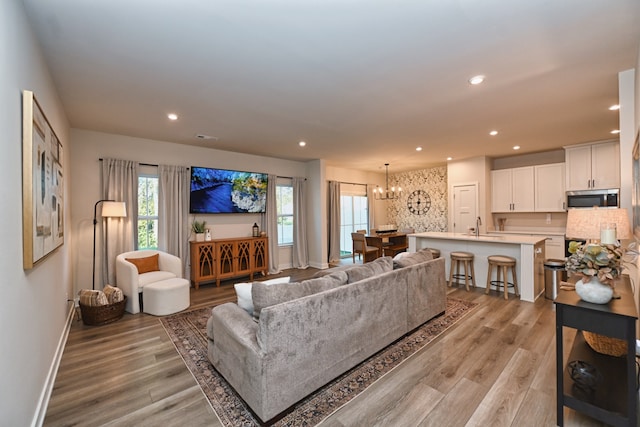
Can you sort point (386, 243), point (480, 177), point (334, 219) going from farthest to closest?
point (334, 219)
point (386, 243)
point (480, 177)

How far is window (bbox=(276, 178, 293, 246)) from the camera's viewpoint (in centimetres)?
661

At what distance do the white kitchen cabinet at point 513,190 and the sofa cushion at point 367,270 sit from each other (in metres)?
4.96

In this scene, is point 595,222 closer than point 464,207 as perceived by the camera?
Yes

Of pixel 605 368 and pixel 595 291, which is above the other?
pixel 595 291

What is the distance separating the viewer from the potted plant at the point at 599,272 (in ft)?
5.36

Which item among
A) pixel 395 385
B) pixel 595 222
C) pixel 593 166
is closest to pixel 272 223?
pixel 395 385

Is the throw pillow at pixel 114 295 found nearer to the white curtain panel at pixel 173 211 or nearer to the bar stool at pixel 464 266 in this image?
the white curtain panel at pixel 173 211

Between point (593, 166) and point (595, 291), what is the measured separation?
5.15 meters

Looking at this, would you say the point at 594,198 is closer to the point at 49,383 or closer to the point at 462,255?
the point at 462,255

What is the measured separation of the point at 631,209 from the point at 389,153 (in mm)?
3876

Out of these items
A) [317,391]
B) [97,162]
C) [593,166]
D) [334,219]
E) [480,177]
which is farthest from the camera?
[334,219]

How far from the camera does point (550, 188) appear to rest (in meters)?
5.90

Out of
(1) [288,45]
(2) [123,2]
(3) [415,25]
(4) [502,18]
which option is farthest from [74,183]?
(4) [502,18]

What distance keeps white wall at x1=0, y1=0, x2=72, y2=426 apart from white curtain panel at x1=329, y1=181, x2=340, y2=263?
585 cm
